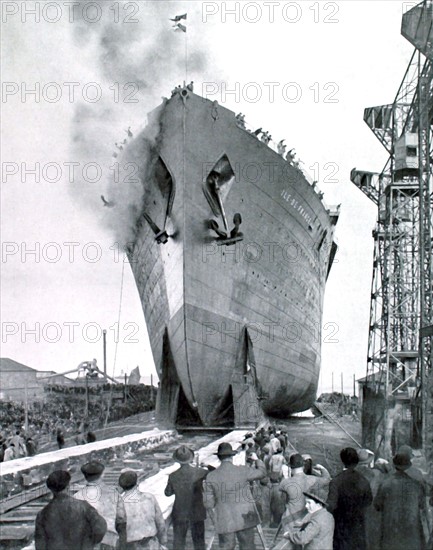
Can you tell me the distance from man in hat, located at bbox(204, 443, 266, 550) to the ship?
1058cm

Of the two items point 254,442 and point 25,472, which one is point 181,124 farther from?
point 25,472

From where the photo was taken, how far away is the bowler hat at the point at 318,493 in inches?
178

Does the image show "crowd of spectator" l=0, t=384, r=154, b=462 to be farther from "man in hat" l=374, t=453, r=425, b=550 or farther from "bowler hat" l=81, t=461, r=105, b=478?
"man in hat" l=374, t=453, r=425, b=550

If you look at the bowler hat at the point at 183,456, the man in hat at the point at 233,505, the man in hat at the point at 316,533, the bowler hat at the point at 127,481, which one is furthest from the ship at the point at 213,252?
the man in hat at the point at 316,533

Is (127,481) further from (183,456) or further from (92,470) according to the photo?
(183,456)

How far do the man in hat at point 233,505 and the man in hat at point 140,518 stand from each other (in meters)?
0.50

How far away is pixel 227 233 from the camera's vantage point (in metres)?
15.2

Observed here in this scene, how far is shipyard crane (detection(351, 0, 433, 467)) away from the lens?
13.2m

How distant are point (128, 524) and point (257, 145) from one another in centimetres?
1368

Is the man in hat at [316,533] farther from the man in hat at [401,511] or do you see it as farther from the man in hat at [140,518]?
the man in hat at [140,518]

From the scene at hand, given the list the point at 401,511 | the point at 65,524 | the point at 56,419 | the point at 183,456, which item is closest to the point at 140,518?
the point at 65,524

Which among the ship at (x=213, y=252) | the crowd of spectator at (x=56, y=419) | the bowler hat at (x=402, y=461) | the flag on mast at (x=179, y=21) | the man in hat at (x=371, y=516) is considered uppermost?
the flag on mast at (x=179, y=21)

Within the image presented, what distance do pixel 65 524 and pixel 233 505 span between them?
127 centimetres

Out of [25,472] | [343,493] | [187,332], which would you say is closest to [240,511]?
[343,493]
